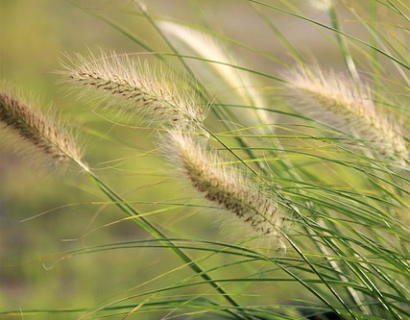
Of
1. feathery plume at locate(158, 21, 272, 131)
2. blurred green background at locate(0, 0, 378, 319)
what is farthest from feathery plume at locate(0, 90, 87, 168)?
feathery plume at locate(158, 21, 272, 131)

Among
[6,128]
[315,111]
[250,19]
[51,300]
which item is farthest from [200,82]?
[250,19]

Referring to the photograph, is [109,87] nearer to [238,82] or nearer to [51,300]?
[238,82]

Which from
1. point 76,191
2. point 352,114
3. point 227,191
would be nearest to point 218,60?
point 352,114

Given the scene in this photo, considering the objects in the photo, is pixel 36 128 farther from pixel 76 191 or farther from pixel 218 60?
pixel 76 191

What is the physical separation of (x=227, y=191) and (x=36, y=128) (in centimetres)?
33

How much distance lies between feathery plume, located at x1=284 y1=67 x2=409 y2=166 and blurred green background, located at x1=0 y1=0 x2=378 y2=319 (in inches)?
8.0

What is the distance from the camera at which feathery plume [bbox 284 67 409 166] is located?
3.71ft

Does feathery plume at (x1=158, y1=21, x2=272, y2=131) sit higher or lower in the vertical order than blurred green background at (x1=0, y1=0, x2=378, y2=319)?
higher

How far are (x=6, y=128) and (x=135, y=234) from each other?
1.37 meters

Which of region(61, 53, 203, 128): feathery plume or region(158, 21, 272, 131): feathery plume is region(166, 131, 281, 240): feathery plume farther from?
region(158, 21, 272, 131): feathery plume

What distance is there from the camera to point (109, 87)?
102 centimetres

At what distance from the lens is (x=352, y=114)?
1154 mm

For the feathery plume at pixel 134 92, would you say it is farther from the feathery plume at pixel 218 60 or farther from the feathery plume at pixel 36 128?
the feathery plume at pixel 218 60

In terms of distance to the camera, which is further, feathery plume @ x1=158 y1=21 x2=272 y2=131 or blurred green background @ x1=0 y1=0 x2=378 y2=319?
blurred green background @ x1=0 y1=0 x2=378 y2=319
